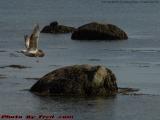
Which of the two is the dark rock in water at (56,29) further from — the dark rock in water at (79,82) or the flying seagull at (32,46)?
the flying seagull at (32,46)

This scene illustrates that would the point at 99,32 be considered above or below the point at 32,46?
below

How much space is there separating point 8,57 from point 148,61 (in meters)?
9.34

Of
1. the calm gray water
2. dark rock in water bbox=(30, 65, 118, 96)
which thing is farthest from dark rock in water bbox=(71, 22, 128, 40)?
dark rock in water bbox=(30, 65, 118, 96)

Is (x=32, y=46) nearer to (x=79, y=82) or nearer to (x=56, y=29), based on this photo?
(x=79, y=82)

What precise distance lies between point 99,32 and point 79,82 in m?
37.1

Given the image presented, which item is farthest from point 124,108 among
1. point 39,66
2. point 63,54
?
point 63,54

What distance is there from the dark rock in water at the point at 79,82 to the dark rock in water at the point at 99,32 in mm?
35429

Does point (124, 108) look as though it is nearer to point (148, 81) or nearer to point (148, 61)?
point (148, 81)

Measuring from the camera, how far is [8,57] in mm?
57062

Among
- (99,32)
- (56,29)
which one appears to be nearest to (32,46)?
(99,32)

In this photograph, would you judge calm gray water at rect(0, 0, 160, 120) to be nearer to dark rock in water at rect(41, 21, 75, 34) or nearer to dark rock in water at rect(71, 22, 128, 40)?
dark rock in water at rect(71, 22, 128, 40)

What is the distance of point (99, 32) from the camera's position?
75.4 meters

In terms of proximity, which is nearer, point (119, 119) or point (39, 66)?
point (119, 119)

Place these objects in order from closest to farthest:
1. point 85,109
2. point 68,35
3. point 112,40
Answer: point 85,109, point 112,40, point 68,35
